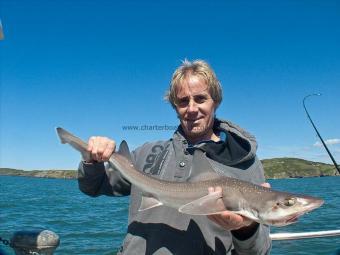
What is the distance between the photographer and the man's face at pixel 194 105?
13.9 ft

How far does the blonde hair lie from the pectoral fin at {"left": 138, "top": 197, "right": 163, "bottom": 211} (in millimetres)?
1054

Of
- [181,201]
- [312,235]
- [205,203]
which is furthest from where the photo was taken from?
[312,235]

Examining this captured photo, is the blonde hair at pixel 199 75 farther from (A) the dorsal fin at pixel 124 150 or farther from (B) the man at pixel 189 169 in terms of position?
(A) the dorsal fin at pixel 124 150

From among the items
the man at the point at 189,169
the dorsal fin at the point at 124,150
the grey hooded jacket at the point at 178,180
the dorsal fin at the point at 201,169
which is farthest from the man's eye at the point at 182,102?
the dorsal fin at the point at 124,150

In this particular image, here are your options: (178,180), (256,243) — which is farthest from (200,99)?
(256,243)

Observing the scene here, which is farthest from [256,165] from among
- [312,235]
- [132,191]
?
[312,235]

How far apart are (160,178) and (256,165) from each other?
3.22ft

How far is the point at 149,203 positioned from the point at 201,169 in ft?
1.93

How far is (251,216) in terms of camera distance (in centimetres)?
370

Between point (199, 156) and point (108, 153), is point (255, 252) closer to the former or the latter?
point (199, 156)

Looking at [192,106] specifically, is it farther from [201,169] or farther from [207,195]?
[207,195]

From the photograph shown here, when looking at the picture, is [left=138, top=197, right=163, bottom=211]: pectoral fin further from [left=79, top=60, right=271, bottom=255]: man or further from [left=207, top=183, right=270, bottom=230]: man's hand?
[left=207, top=183, right=270, bottom=230]: man's hand

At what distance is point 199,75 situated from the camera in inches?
169

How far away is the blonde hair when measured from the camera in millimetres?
4309
